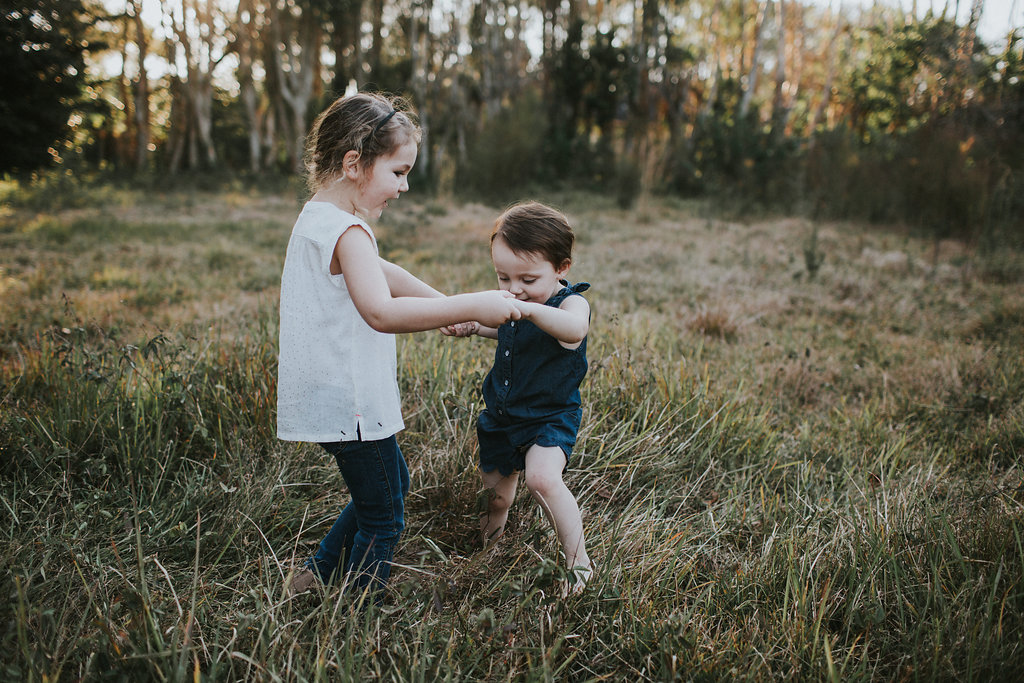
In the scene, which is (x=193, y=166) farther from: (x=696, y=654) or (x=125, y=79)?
(x=696, y=654)

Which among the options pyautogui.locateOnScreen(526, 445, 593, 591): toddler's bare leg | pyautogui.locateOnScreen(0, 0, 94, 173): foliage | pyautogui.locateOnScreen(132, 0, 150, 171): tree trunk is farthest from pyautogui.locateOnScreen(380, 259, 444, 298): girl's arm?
pyautogui.locateOnScreen(132, 0, 150, 171): tree trunk

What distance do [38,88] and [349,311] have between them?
9.18 metres

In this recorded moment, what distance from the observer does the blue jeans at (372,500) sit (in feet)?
5.76

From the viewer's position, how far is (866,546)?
203cm

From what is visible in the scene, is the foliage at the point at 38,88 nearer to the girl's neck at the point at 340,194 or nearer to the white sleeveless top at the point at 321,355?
the girl's neck at the point at 340,194

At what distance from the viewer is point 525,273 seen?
1832 mm

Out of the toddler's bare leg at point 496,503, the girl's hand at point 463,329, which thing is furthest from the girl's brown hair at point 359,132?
the toddler's bare leg at point 496,503

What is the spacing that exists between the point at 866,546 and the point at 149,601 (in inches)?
82.0

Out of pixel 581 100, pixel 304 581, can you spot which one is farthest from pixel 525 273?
pixel 581 100

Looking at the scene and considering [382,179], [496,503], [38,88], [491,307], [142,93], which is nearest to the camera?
[491,307]

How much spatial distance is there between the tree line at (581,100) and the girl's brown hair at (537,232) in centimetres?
370

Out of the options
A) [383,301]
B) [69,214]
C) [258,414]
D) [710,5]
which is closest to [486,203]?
[69,214]

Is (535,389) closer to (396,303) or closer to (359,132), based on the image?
(396,303)

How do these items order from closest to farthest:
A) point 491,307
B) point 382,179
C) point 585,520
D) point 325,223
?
point 491,307 < point 325,223 < point 382,179 < point 585,520
